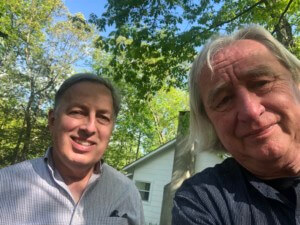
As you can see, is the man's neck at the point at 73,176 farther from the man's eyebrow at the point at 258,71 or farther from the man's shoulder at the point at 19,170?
the man's eyebrow at the point at 258,71

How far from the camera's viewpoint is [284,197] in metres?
1.68

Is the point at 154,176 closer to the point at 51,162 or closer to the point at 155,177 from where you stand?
the point at 155,177

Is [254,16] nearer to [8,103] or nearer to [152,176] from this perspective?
[152,176]

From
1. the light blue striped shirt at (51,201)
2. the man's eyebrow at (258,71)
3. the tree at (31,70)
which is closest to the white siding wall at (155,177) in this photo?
the tree at (31,70)

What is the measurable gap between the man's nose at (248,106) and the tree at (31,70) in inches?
814

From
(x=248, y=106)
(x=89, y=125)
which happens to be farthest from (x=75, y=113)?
(x=248, y=106)

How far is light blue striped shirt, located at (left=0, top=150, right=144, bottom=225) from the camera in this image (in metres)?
2.53

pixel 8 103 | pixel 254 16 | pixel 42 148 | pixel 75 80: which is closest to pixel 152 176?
pixel 42 148

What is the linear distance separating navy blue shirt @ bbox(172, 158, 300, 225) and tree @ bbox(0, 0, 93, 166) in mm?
20570

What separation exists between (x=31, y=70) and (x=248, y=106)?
25.0 meters

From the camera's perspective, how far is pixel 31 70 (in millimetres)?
24938

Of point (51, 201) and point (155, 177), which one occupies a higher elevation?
point (155, 177)

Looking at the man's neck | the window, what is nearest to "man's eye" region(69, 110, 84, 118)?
the man's neck

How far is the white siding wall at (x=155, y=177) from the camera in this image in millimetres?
21344
